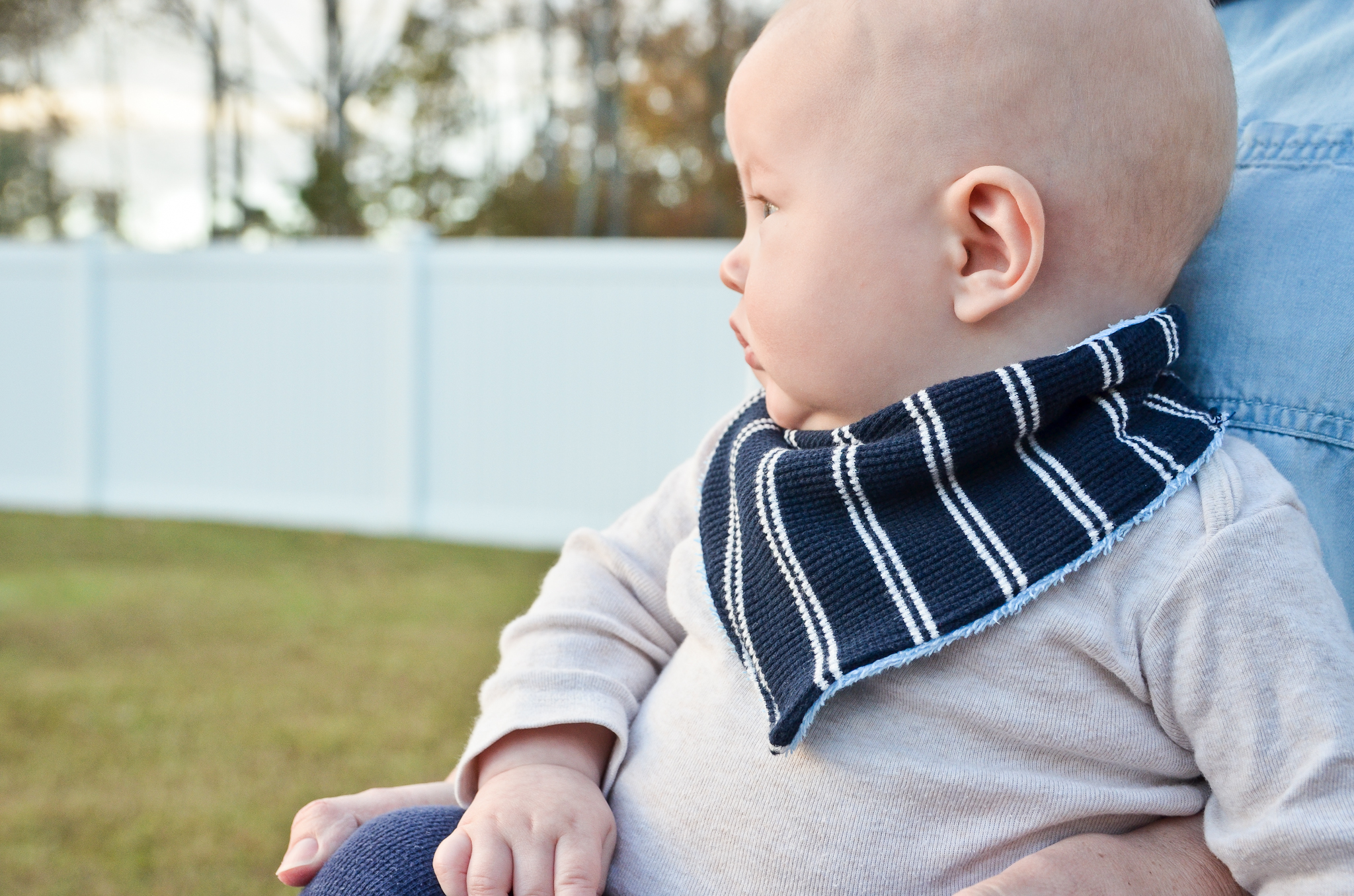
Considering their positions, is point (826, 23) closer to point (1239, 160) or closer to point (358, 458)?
point (1239, 160)

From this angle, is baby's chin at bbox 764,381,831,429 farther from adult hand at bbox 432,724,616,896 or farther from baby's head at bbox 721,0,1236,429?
adult hand at bbox 432,724,616,896

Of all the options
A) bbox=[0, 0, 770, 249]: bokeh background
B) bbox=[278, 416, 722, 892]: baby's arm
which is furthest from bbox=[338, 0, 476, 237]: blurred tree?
bbox=[278, 416, 722, 892]: baby's arm

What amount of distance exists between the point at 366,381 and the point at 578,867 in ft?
26.2

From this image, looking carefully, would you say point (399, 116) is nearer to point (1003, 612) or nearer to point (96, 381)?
point (96, 381)

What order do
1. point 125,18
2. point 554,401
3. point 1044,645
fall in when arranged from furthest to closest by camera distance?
point 125,18 < point 554,401 < point 1044,645

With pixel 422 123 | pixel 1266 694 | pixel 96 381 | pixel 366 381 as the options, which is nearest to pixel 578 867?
pixel 1266 694

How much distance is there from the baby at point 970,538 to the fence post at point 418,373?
7.61 m

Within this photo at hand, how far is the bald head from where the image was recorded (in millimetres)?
865

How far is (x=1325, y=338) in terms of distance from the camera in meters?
0.94

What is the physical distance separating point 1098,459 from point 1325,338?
0.82 ft

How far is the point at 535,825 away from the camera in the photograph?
0.91m

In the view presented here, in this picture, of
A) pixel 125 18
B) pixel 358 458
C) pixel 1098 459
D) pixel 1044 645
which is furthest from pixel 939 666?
pixel 125 18

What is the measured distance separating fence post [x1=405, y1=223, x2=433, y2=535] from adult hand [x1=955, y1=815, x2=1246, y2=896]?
25.9 feet

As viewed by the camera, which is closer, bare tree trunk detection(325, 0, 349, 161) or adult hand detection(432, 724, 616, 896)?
adult hand detection(432, 724, 616, 896)
